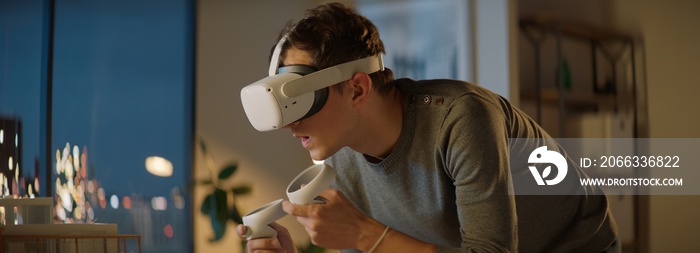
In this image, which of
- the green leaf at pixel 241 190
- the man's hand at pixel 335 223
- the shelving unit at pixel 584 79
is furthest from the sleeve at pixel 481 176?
the shelving unit at pixel 584 79

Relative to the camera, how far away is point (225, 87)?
2.12 m

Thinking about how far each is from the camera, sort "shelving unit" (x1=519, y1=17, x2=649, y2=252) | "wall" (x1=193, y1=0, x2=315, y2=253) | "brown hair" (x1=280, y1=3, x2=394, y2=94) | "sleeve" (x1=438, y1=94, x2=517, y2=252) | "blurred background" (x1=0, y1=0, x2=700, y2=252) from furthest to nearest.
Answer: "shelving unit" (x1=519, y1=17, x2=649, y2=252), "wall" (x1=193, y1=0, x2=315, y2=253), "blurred background" (x1=0, y1=0, x2=700, y2=252), "brown hair" (x1=280, y1=3, x2=394, y2=94), "sleeve" (x1=438, y1=94, x2=517, y2=252)

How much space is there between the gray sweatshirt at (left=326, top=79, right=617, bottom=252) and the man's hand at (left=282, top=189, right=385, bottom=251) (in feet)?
0.39

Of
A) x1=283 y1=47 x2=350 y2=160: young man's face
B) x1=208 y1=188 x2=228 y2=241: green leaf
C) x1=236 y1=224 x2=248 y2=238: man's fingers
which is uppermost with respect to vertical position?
x1=283 y1=47 x2=350 y2=160: young man's face

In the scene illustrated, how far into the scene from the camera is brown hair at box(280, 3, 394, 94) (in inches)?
41.1

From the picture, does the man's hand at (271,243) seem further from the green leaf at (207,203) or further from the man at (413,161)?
the green leaf at (207,203)

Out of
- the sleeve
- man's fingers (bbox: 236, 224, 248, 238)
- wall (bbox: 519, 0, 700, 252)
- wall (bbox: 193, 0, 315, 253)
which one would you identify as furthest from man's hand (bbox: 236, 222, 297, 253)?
wall (bbox: 519, 0, 700, 252)

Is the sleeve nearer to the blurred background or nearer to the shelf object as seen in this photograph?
the blurred background

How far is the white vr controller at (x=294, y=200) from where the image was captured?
3.30 feet

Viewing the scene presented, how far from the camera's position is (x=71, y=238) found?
1.24 metres

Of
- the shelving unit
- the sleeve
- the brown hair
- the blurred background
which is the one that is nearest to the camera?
the sleeve

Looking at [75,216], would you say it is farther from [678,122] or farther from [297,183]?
[678,122]

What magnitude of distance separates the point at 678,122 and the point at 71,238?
6.06ft

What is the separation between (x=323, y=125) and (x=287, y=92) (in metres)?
0.09
